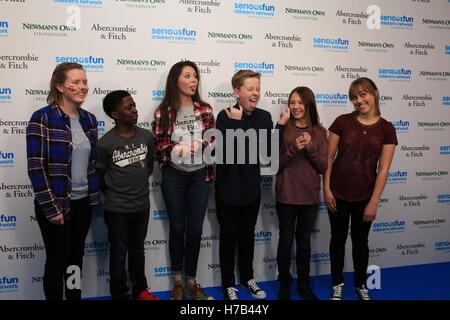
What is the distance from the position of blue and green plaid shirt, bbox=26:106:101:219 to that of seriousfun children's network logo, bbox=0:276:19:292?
0.96m

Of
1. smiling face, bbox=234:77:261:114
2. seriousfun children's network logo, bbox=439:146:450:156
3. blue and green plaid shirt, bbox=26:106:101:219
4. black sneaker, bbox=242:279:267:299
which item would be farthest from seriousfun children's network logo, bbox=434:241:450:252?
blue and green plaid shirt, bbox=26:106:101:219

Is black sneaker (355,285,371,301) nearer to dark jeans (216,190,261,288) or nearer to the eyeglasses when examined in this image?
dark jeans (216,190,261,288)

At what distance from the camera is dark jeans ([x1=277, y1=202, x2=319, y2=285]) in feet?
9.22

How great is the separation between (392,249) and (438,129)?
1184 mm

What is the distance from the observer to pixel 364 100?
269 cm

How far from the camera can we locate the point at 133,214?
2561mm

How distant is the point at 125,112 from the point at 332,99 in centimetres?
178

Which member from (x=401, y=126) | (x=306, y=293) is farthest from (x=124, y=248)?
(x=401, y=126)

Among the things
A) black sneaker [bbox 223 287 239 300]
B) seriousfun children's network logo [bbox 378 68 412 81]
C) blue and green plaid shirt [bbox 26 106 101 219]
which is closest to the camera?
blue and green plaid shirt [bbox 26 106 101 219]

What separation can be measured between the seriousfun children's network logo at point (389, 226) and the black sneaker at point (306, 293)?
107cm

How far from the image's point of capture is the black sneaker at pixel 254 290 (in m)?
2.89

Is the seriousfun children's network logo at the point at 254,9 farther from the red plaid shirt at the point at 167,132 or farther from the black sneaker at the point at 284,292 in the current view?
the black sneaker at the point at 284,292

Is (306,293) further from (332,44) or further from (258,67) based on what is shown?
(332,44)

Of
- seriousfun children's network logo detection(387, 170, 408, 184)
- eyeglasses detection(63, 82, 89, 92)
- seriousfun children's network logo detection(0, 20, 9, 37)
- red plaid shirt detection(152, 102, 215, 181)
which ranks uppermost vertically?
seriousfun children's network logo detection(0, 20, 9, 37)
